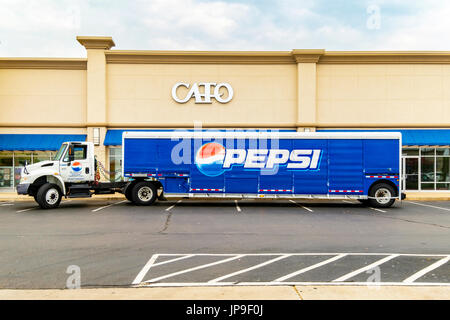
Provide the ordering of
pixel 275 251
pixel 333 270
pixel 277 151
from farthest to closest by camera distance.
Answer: pixel 277 151, pixel 275 251, pixel 333 270

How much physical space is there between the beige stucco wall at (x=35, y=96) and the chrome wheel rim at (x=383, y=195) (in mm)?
17369

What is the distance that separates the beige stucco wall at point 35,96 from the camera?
73.8ft

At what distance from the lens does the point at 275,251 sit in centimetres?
742

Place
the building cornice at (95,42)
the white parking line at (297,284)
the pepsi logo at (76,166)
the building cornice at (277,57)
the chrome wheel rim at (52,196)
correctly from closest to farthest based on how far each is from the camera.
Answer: the white parking line at (297,284) → the chrome wheel rim at (52,196) → the pepsi logo at (76,166) → the building cornice at (95,42) → the building cornice at (277,57)

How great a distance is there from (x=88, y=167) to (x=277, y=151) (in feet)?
26.6

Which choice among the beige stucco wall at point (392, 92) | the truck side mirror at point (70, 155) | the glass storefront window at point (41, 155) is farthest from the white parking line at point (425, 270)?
the glass storefront window at point (41, 155)

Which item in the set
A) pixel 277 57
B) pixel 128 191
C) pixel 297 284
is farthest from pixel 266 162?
pixel 297 284

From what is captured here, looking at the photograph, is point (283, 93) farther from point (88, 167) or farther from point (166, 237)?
point (166, 237)

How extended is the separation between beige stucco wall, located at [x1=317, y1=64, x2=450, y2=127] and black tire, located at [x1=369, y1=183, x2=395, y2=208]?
7926mm

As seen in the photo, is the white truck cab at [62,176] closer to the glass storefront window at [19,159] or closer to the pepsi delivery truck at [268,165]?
the pepsi delivery truck at [268,165]

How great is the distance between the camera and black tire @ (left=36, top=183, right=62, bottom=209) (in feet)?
46.6

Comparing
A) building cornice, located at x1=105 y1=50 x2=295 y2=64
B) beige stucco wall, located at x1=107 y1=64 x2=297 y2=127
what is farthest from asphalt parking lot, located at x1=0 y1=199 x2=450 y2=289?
building cornice, located at x1=105 y1=50 x2=295 y2=64

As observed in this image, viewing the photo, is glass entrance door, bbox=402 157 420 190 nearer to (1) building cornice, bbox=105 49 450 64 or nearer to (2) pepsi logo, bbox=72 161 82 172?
(1) building cornice, bbox=105 49 450 64

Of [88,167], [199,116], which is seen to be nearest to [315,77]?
[199,116]
